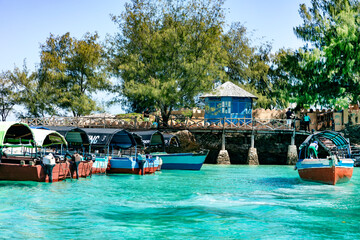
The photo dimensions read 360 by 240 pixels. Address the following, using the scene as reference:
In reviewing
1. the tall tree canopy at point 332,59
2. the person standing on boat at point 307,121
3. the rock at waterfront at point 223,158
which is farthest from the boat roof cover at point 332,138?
the rock at waterfront at point 223,158

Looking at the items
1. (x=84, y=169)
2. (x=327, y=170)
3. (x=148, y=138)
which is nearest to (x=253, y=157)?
(x=148, y=138)

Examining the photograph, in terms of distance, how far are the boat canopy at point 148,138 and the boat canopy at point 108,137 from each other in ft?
5.32

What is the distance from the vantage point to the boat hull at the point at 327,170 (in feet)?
78.0

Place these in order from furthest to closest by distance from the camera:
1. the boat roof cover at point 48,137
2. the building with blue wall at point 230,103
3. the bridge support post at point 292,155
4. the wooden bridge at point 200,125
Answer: the building with blue wall at point 230,103 → the wooden bridge at point 200,125 → the bridge support post at point 292,155 → the boat roof cover at point 48,137

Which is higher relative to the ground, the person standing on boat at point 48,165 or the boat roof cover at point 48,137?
the boat roof cover at point 48,137

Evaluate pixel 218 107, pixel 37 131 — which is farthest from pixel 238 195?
pixel 218 107

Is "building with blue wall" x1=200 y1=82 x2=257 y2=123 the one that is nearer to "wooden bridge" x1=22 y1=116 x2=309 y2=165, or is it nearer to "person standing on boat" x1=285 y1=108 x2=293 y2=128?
"wooden bridge" x1=22 y1=116 x2=309 y2=165

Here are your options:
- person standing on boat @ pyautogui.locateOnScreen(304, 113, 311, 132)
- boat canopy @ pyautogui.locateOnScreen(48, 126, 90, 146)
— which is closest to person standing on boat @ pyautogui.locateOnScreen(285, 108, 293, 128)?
person standing on boat @ pyautogui.locateOnScreen(304, 113, 311, 132)

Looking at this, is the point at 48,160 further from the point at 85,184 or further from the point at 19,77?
the point at 19,77

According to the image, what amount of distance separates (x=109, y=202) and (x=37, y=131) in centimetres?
1068

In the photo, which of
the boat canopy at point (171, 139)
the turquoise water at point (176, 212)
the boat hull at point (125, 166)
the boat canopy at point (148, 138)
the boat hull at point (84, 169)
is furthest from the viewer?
the boat canopy at point (171, 139)

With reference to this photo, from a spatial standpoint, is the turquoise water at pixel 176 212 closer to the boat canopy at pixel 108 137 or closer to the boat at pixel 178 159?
the boat canopy at pixel 108 137

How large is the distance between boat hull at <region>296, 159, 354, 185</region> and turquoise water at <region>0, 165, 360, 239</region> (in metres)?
0.78

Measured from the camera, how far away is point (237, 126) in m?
44.4
